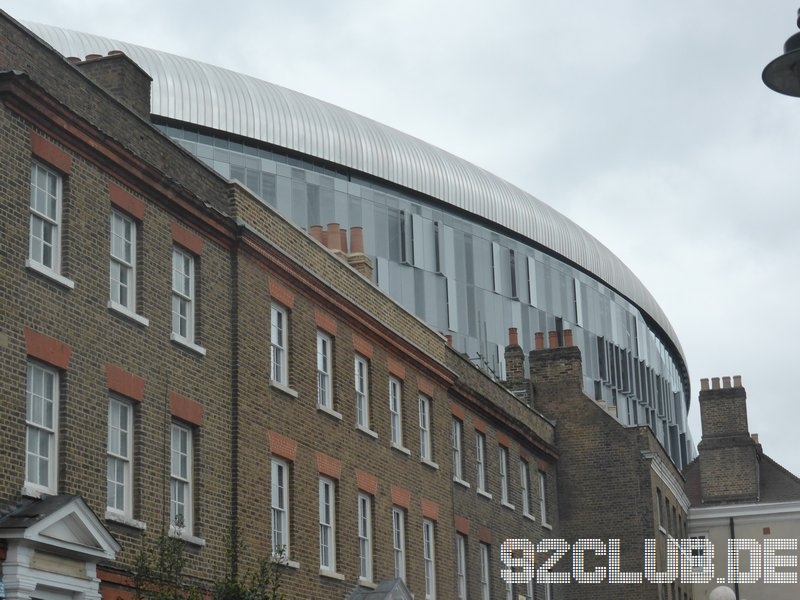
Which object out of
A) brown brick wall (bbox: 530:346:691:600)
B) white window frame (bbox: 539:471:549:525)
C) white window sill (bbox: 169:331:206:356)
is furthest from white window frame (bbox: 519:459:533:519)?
white window sill (bbox: 169:331:206:356)

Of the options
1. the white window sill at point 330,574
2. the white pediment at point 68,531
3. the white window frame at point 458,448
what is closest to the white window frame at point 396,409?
the white window frame at point 458,448

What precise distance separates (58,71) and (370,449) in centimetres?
1257

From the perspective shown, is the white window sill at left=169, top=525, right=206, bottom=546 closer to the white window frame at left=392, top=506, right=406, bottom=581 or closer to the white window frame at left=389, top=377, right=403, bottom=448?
the white window frame at left=392, top=506, right=406, bottom=581

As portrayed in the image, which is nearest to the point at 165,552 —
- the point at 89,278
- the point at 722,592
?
the point at 89,278

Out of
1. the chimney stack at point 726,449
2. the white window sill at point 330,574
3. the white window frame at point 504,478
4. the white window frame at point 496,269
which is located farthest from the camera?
the white window frame at point 496,269

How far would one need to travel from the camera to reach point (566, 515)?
4756 cm

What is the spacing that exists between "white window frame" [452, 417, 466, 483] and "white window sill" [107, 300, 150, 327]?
632 inches

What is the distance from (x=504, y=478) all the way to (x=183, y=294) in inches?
752

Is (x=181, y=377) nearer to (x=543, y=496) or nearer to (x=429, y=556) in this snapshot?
(x=429, y=556)

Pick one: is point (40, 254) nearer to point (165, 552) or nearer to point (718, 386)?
point (165, 552)

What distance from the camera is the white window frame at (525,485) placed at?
43.9 metres

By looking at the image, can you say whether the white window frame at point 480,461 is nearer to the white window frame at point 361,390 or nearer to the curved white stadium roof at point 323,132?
the white window frame at point 361,390

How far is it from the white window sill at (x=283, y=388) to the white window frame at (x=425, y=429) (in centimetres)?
735

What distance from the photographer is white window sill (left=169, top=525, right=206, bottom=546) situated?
23.5 meters
